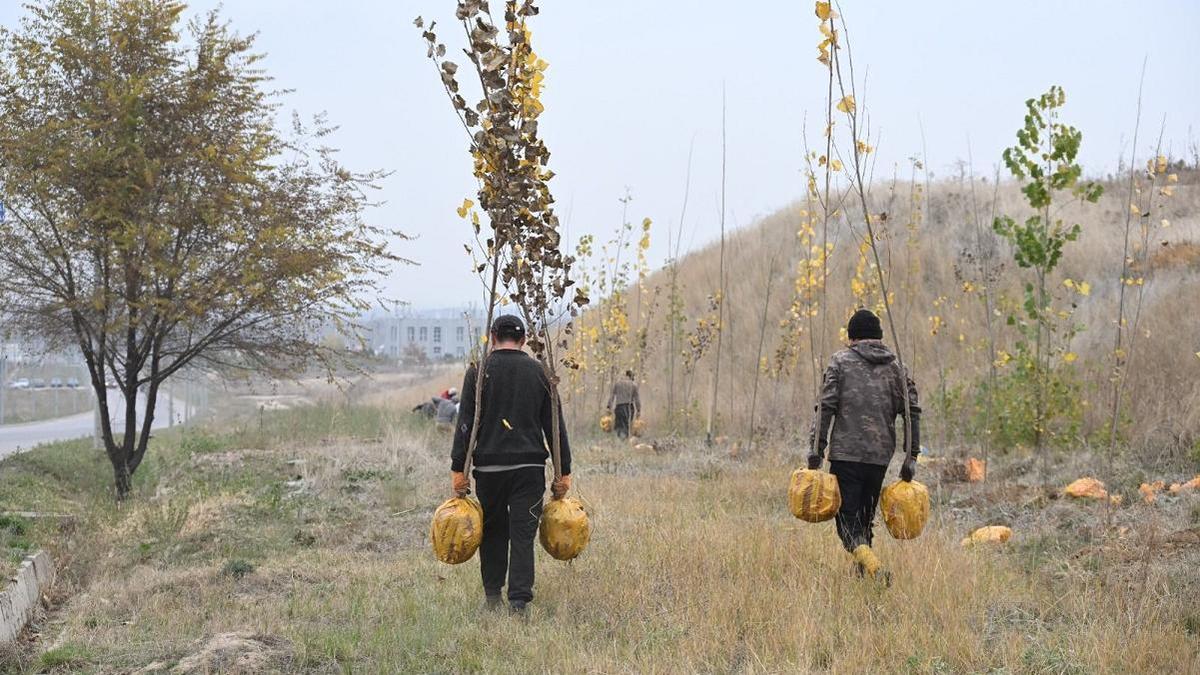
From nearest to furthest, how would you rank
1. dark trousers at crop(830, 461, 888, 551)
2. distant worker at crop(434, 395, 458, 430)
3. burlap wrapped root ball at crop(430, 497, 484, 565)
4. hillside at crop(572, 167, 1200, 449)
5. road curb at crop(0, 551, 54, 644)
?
burlap wrapped root ball at crop(430, 497, 484, 565)
road curb at crop(0, 551, 54, 644)
dark trousers at crop(830, 461, 888, 551)
hillside at crop(572, 167, 1200, 449)
distant worker at crop(434, 395, 458, 430)

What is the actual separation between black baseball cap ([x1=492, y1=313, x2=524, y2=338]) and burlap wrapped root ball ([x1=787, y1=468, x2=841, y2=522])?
194 centimetres

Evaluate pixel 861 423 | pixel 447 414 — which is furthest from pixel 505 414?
pixel 447 414

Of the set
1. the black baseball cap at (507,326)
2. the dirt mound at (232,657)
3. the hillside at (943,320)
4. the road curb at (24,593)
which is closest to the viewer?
the dirt mound at (232,657)

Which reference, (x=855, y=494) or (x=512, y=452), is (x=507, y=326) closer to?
(x=512, y=452)

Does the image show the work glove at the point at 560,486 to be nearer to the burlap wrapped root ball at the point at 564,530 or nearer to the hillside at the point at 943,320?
the burlap wrapped root ball at the point at 564,530

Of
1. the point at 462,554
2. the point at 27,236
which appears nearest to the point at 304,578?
the point at 462,554

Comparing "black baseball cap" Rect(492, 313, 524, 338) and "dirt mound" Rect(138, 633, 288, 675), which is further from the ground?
"black baseball cap" Rect(492, 313, 524, 338)

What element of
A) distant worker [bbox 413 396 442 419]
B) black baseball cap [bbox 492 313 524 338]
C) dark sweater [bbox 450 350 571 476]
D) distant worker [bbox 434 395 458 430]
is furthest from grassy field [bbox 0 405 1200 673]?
distant worker [bbox 413 396 442 419]

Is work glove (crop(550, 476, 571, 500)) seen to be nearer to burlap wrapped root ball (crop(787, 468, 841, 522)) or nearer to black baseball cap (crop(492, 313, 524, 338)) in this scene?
black baseball cap (crop(492, 313, 524, 338))

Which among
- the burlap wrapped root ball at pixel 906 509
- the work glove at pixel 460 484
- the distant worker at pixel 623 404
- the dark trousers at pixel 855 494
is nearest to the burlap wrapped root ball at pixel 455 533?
the work glove at pixel 460 484

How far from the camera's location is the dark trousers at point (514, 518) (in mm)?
6695

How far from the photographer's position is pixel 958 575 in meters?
6.95

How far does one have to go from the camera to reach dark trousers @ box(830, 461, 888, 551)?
709 centimetres

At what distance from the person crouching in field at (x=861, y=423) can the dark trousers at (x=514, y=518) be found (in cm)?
178
